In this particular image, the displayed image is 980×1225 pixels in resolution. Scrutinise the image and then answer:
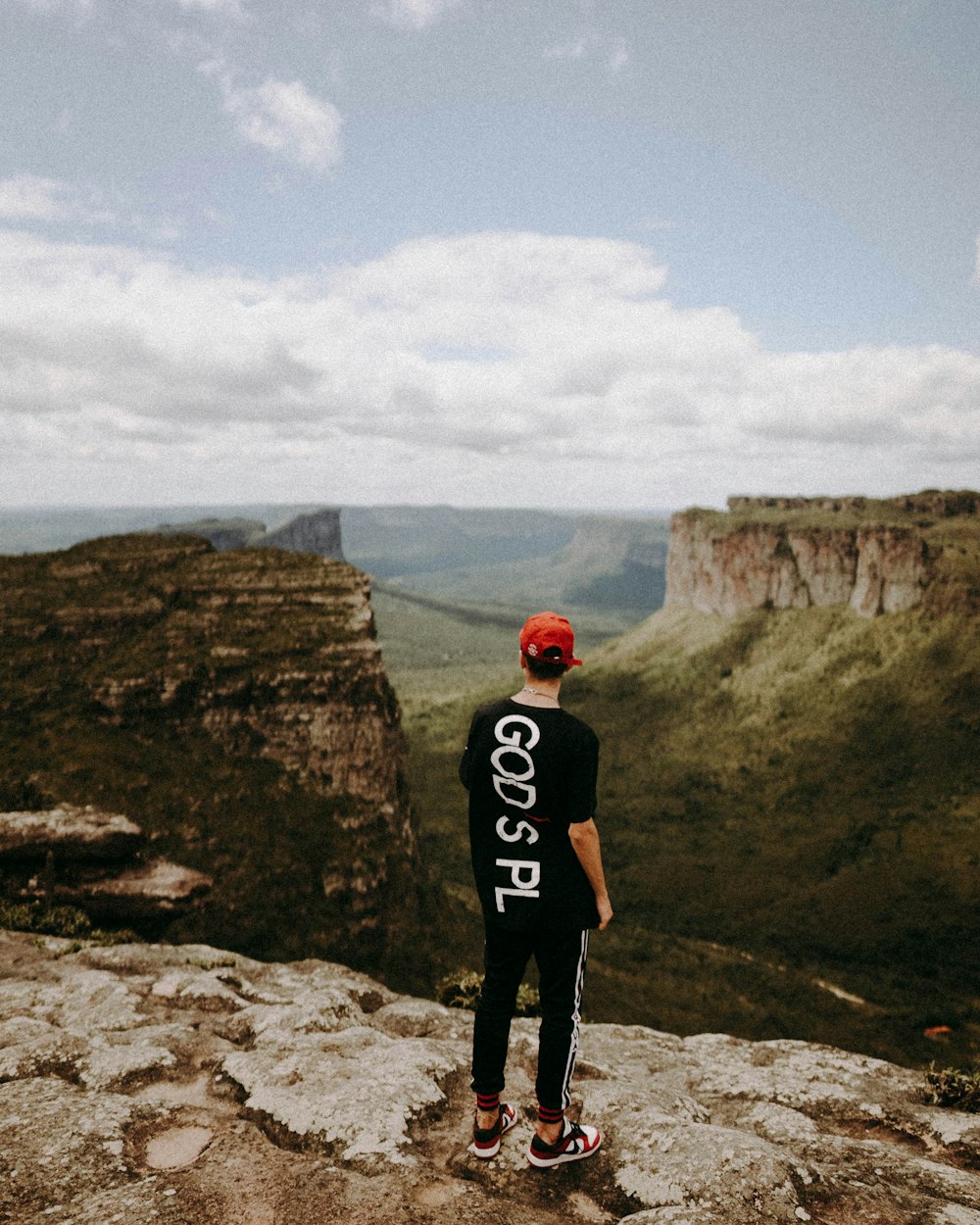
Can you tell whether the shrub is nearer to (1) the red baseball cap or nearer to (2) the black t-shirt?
(2) the black t-shirt

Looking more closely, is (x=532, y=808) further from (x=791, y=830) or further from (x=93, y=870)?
(x=791, y=830)

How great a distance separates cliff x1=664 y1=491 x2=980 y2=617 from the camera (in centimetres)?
9156

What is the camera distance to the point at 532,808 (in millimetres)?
5930

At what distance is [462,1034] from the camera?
11.3 metres

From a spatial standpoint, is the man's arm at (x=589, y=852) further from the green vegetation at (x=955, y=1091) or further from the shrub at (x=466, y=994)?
the shrub at (x=466, y=994)

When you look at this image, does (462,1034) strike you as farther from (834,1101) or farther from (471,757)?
Answer: (471,757)

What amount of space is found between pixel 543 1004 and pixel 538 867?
1385 mm

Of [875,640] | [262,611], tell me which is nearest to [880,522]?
[875,640]

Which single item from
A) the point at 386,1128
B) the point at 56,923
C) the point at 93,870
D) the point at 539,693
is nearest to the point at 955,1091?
the point at 386,1128

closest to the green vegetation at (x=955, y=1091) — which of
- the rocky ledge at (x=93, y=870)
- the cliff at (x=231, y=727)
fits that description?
the cliff at (x=231, y=727)

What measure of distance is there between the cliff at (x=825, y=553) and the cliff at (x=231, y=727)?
82274 mm

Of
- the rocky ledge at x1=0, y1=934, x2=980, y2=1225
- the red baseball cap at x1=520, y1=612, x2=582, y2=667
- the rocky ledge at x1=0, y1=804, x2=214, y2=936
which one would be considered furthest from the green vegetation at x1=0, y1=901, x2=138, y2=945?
the red baseball cap at x1=520, y1=612, x2=582, y2=667

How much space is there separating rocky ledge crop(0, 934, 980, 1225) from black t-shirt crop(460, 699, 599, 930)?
2.34 m

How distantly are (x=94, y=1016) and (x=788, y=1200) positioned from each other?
1051 centimetres
